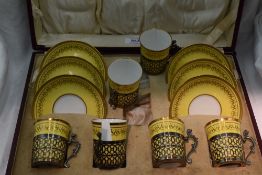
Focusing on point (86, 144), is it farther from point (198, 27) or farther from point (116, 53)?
point (198, 27)

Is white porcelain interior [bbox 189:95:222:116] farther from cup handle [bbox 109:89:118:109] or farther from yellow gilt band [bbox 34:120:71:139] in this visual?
→ yellow gilt band [bbox 34:120:71:139]

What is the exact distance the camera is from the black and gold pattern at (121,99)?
921 mm

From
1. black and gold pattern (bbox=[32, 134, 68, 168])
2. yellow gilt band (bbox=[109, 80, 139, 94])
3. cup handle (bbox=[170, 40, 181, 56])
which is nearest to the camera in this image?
black and gold pattern (bbox=[32, 134, 68, 168])

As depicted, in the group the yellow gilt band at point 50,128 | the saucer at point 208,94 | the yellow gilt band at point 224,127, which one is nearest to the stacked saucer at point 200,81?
the saucer at point 208,94

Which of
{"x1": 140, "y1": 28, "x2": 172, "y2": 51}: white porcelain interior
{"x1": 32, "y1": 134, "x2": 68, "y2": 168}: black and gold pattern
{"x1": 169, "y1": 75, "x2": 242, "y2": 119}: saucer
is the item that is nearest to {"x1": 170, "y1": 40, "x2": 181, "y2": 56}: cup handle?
{"x1": 140, "y1": 28, "x2": 172, "y2": 51}: white porcelain interior

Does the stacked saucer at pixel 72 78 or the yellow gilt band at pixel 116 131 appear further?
the stacked saucer at pixel 72 78

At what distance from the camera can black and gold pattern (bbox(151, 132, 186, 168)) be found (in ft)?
2.59

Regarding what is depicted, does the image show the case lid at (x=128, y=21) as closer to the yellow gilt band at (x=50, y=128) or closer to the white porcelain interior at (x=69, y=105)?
the white porcelain interior at (x=69, y=105)

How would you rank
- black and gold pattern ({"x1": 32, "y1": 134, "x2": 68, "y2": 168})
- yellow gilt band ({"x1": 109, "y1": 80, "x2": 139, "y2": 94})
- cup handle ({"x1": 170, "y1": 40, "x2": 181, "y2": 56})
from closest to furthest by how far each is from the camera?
black and gold pattern ({"x1": 32, "y1": 134, "x2": 68, "y2": 168})
yellow gilt band ({"x1": 109, "y1": 80, "x2": 139, "y2": 94})
cup handle ({"x1": 170, "y1": 40, "x2": 181, "y2": 56})

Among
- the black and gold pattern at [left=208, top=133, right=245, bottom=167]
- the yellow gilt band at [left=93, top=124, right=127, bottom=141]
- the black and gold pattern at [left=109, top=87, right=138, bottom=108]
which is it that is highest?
the black and gold pattern at [left=109, top=87, right=138, bottom=108]

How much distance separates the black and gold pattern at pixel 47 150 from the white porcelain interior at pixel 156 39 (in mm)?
314

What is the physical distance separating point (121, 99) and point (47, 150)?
211mm

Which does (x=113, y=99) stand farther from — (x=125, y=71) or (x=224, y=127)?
(x=224, y=127)

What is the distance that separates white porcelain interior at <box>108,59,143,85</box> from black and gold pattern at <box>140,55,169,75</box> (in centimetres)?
4
